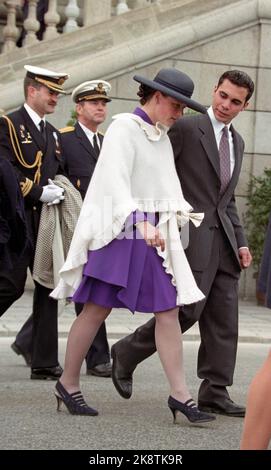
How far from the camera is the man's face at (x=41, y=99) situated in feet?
26.2

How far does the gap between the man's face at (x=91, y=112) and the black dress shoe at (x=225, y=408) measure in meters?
2.39

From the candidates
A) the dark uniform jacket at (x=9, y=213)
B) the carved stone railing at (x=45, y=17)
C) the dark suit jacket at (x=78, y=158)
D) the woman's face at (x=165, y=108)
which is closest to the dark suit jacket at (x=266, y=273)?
the woman's face at (x=165, y=108)

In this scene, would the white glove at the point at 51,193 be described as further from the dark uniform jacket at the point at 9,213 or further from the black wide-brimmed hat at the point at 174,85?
the black wide-brimmed hat at the point at 174,85

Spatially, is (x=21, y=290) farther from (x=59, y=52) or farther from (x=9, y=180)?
(x=59, y=52)

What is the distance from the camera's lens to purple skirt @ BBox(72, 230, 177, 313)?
6.25m

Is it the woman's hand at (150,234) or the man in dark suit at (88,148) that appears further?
the man in dark suit at (88,148)

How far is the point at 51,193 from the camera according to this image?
7.80 metres

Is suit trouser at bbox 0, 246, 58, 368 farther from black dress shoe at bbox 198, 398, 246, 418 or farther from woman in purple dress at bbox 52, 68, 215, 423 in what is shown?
woman in purple dress at bbox 52, 68, 215, 423

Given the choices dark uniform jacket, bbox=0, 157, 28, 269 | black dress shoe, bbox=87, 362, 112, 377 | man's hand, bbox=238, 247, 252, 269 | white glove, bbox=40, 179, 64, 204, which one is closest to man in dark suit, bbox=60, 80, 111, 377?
black dress shoe, bbox=87, 362, 112, 377

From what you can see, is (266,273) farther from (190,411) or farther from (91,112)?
(91,112)

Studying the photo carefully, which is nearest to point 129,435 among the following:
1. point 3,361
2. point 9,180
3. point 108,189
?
point 108,189

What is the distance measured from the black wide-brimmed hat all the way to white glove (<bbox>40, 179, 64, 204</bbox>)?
5.12 ft

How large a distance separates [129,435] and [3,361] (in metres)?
3.08

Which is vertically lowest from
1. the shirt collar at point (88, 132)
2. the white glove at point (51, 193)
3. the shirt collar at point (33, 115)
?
the white glove at point (51, 193)
